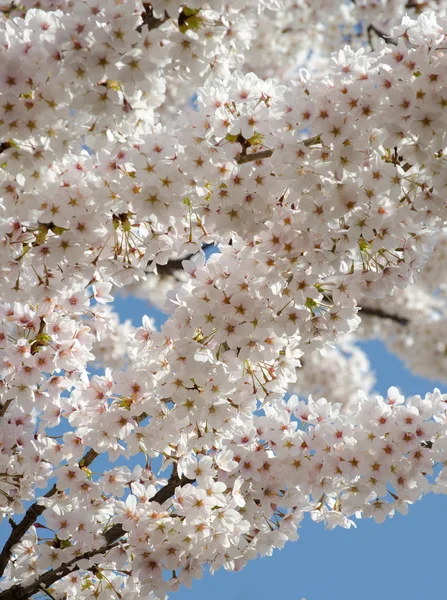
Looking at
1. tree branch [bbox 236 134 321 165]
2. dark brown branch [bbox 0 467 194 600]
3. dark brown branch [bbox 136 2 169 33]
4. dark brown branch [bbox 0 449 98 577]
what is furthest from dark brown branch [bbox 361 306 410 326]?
dark brown branch [bbox 136 2 169 33]

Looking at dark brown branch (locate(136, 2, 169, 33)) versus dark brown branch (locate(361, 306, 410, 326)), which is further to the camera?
dark brown branch (locate(361, 306, 410, 326))

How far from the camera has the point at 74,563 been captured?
152 inches

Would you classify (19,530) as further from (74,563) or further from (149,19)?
(149,19)

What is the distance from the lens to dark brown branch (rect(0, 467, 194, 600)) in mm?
3832

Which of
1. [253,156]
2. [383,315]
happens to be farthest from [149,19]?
[383,315]

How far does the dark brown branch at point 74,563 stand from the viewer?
383 centimetres

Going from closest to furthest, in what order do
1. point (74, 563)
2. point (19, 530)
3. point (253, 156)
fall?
point (253, 156) < point (74, 563) < point (19, 530)

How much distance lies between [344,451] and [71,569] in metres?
1.64

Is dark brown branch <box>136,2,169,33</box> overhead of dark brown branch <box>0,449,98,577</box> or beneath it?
overhead

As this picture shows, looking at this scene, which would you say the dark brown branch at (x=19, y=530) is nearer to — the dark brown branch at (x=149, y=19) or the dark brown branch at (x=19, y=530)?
the dark brown branch at (x=19, y=530)

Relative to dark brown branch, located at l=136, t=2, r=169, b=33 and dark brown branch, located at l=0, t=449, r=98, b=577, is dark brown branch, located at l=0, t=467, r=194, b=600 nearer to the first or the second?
dark brown branch, located at l=0, t=449, r=98, b=577

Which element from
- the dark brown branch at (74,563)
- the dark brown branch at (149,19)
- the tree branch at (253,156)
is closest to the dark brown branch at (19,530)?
the dark brown branch at (74,563)

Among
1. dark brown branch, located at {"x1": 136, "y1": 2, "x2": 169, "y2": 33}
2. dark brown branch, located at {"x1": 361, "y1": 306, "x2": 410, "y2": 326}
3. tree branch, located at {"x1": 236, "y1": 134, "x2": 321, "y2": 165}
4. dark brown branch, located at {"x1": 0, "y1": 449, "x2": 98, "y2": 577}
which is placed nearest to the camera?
dark brown branch, located at {"x1": 136, "y1": 2, "x2": 169, "y2": 33}

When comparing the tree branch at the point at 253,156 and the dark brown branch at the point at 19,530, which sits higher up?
the tree branch at the point at 253,156
